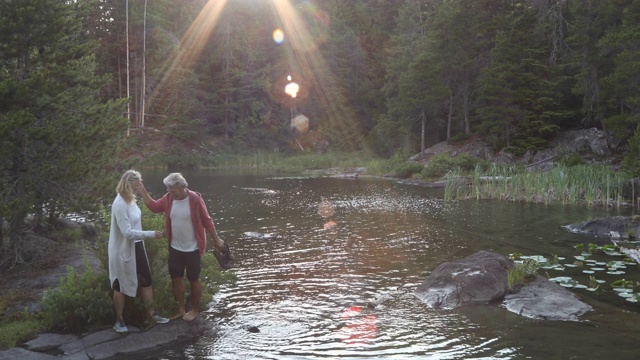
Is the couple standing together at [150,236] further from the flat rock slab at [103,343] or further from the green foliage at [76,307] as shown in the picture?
the green foliage at [76,307]

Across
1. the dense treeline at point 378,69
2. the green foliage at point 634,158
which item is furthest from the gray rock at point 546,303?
the dense treeline at point 378,69

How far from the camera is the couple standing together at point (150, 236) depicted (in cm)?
770

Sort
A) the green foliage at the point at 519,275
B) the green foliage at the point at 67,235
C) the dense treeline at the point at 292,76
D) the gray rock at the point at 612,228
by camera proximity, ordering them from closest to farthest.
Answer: the green foliage at the point at 519,275 → the dense treeline at the point at 292,76 → the green foliage at the point at 67,235 → the gray rock at the point at 612,228

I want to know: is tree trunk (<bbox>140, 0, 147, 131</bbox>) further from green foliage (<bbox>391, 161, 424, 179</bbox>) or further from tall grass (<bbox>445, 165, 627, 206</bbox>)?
tall grass (<bbox>445, 165, 627, 206</bbox>)

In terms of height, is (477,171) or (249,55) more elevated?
(249,55)

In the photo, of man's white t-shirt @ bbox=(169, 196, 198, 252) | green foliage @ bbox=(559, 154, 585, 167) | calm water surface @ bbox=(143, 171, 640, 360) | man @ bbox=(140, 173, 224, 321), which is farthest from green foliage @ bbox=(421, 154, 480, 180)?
man's white t-shirt @ bbox=(169, 196, 198, 252)

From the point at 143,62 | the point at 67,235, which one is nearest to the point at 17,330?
the point at 67,235

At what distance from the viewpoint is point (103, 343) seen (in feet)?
24.9

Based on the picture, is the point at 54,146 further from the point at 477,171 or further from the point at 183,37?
the point at 183,37

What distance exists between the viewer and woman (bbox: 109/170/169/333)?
7.61 meters

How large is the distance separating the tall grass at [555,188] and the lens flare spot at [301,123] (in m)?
44.2

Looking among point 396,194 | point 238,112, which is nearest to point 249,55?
point 238,112

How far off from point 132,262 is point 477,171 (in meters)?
24.3

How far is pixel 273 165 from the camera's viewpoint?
192 feet
